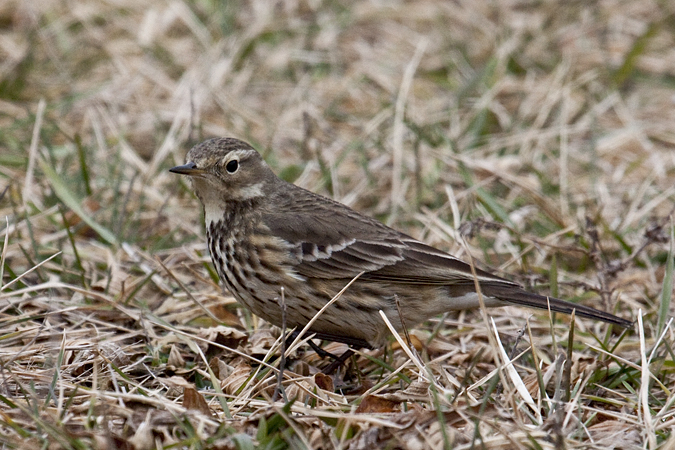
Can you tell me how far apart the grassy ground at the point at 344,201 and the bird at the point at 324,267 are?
266mm

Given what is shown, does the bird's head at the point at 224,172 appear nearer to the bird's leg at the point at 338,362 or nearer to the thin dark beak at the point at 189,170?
the thin dark beak at the point at 189,170

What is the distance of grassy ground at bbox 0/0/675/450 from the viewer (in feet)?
12.7

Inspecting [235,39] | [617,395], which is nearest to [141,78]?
[235,39]

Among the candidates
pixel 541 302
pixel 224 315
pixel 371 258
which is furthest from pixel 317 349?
pixel 541 302

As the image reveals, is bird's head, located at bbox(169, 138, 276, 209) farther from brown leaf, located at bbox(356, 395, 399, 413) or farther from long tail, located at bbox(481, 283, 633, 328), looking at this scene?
brown leaf, located at bbox(356, 395, 399, 413)

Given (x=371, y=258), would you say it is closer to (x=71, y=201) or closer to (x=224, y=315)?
(x=224, y=315)

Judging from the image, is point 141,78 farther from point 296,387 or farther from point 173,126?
point 296,387

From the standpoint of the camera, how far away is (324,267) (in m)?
4.86

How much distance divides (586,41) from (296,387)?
639cm

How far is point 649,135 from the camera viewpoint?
795cm

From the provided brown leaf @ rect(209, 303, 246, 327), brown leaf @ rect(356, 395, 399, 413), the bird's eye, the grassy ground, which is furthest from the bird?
brown leaf @ rect(356, 395, 399, 413)

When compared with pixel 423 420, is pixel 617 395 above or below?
below

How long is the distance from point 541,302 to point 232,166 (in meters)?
1.85

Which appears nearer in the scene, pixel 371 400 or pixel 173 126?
pixel 371 400
